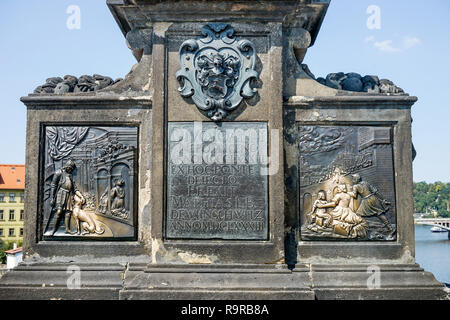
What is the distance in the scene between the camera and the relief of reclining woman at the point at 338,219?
6.18 m

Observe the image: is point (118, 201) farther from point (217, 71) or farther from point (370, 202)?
point (370, 202)

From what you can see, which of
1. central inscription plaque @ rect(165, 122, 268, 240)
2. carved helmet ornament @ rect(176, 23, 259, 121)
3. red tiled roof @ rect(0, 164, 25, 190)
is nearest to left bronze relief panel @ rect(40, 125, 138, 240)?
central inscription plaque @ rect(165, 122, 268, 240)

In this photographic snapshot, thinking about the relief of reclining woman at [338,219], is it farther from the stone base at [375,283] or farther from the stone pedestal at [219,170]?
the stone base at [375,283]

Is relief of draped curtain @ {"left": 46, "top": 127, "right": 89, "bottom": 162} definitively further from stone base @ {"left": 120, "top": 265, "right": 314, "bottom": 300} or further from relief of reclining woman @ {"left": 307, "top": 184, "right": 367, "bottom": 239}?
relief of reclining woman @ {"left": 307, "top": 184, "right": 367, "bottom": 239}

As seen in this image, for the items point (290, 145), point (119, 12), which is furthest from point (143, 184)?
point (119, 12)

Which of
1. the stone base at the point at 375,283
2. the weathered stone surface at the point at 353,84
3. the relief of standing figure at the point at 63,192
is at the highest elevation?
the weathered stone surface at the point at 353,84

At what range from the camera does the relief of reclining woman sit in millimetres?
6180

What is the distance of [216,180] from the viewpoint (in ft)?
19.8

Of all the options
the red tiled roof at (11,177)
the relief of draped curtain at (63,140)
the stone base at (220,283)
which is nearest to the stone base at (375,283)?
the stone base at (220,283)

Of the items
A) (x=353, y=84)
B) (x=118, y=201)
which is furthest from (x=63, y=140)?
(x=353, y=84)

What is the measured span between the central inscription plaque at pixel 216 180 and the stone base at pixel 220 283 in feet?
1.78

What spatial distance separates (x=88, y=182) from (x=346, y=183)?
3.77 metres

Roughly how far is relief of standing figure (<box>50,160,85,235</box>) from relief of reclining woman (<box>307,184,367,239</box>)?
342cm

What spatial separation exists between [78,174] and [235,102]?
253 cm
